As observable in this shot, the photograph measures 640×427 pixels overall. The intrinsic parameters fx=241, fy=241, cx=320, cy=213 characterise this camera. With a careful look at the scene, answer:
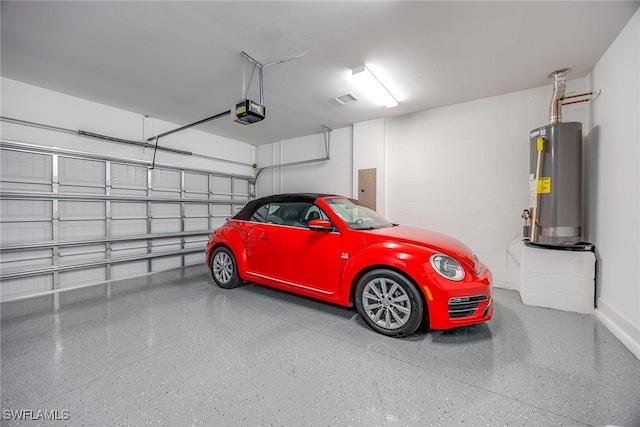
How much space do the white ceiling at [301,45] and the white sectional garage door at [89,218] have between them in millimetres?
1192

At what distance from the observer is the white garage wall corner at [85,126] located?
10.5ft

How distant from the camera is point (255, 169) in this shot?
262 inches

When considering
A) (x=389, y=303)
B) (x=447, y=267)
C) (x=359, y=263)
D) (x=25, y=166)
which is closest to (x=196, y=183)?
(x=25, y=166)

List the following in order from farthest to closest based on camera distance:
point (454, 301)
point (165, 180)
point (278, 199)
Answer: point (165, 180) → point (278, 199) → point (454, 301)

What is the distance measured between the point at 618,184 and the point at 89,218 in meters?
6.59

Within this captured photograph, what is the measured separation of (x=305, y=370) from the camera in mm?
1712

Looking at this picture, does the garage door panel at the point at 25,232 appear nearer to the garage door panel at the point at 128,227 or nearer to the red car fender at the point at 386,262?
the garage door panel at the point at 128,227

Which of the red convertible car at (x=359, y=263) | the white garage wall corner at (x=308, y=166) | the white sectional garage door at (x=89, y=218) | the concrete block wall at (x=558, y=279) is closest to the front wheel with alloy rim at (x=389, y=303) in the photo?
the red convertible car at (x=359, y=263)

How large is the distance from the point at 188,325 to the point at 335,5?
320cm

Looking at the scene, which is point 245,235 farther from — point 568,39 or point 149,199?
point 568,39

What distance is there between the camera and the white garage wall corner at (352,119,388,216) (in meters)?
4.60

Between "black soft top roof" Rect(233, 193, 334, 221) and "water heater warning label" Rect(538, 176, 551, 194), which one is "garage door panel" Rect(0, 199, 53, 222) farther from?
"water heater warning label" Rect(538, 176, 551, 194)

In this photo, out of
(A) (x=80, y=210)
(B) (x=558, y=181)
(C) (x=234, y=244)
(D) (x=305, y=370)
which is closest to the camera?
(D) (x=305, y=370)

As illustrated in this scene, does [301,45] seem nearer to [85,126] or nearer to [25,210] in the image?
[85,126]
